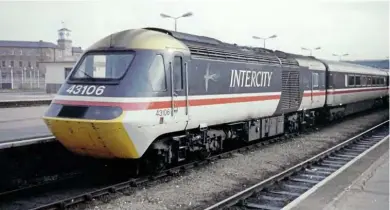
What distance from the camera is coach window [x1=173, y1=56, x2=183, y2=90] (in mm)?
9802

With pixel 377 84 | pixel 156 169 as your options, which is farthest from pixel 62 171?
pixel 377 84

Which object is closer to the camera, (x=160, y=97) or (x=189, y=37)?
(x=160, y=97)

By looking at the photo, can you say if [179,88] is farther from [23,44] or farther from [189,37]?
[23,44]

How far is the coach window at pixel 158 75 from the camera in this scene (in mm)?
9172

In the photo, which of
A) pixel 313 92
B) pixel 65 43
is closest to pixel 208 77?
pixel 313 92

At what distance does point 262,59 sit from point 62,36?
30011mm

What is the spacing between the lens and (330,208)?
7.70 m

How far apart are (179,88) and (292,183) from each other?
3564 mm

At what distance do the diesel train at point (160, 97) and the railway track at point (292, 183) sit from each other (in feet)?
7.13

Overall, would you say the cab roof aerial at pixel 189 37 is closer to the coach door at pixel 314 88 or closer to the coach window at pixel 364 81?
the coach door at pixel 314 88

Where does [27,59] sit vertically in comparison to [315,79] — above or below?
above

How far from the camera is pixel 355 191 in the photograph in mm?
8945

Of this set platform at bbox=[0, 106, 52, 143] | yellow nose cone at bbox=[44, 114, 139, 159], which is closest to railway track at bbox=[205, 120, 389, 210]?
yellow nose cone at bbox=[44, 114, 139, 159]

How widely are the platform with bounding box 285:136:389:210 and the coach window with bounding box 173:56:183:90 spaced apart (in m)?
3.78
